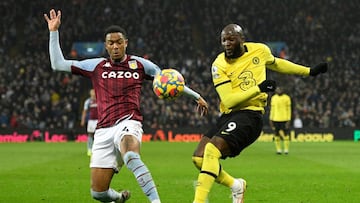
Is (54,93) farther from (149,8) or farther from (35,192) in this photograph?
(35,192)

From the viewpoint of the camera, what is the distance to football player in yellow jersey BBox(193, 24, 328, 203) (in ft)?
27.9

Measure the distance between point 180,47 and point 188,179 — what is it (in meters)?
29.2

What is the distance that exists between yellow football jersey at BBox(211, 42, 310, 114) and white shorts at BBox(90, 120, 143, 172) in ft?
3.96

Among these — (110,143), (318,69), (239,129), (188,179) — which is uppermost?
(318,69)

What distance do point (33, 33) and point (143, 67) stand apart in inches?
1463

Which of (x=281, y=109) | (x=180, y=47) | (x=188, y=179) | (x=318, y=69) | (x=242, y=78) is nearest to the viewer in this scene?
(x=242, y=78)

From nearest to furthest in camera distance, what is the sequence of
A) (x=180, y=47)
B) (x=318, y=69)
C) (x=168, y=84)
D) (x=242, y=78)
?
(x=168, y=84), (x=242, y=78), (x=318, y=69), (x=180, y=47)

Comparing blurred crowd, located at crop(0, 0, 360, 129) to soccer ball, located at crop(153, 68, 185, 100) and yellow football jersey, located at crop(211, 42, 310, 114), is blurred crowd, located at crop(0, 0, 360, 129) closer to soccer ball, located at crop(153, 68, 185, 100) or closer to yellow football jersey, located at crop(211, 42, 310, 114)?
yellow football jersey, located at crop(211, 42, 310, 114)

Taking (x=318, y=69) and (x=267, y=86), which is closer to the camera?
(x=267, y=86)

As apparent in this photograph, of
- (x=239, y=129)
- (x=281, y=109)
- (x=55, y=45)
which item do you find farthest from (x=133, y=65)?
(x=281, y=109)

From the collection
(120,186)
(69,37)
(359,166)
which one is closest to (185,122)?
(69,37)

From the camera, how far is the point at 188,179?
14070mm

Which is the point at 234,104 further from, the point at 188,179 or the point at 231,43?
the point at 188,179

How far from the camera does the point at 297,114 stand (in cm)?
3656
